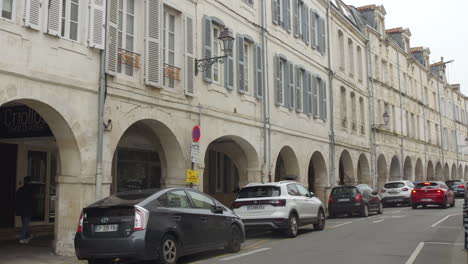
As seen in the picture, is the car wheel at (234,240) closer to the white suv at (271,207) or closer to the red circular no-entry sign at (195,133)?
the white suv at (271,207)

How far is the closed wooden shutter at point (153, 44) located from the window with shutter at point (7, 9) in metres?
3.97

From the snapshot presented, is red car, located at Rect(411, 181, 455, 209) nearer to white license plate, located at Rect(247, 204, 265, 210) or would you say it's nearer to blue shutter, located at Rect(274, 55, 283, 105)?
blue shutter, located at Rect(274, 55, 283, 105)

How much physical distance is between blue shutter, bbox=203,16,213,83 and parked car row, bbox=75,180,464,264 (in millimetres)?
3938

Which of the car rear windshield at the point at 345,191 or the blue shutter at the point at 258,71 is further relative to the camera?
A: the car rear windshield at the point at 345,191

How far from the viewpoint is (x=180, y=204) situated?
31.6 ft

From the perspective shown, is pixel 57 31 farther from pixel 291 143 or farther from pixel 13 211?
pixel 291 143

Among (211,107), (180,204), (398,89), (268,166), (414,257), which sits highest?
(398,89)

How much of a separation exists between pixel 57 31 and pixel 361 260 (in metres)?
7.74

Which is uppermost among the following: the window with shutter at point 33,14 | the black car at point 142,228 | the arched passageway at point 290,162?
the window with shutter at point 33,14

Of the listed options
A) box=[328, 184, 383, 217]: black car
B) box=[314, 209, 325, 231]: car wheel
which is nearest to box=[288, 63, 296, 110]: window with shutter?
box=[328, 184, 383, 217]: black car

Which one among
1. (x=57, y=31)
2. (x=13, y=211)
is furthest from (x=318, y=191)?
(x=57, y=31)

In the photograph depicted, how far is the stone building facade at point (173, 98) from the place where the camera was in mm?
10867

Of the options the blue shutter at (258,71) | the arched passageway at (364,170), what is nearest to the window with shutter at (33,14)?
the blue shutter at (258,71)

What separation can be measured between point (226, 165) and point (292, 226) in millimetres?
8983
